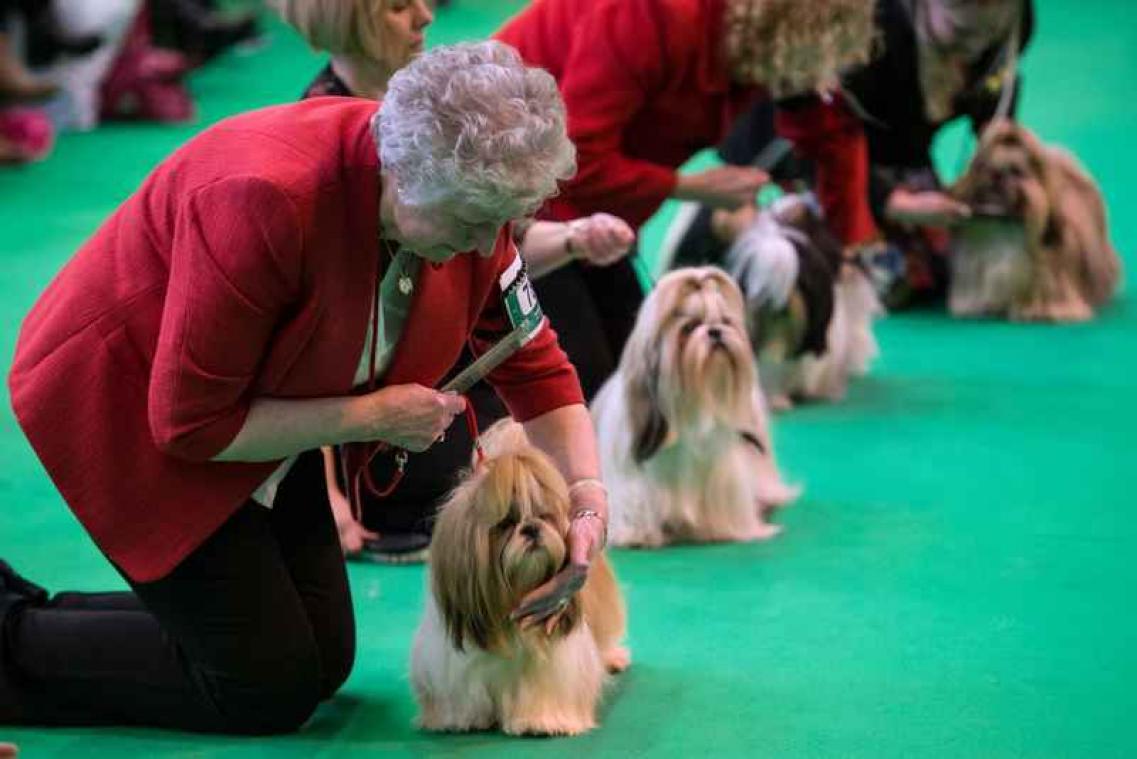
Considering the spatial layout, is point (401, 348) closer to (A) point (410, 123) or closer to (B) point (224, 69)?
(A) point (410, 123)

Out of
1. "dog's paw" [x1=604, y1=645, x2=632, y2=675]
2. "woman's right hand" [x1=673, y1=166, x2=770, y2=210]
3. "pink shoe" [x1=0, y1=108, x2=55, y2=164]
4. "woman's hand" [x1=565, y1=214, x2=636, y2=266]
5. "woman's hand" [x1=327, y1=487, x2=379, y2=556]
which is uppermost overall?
"woman's hand" [x1=565, y1=214, x2=636, y2=266]

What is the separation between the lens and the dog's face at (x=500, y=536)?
302 cm

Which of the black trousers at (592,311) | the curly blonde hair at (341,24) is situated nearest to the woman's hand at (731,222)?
the black trousers at (592,311)

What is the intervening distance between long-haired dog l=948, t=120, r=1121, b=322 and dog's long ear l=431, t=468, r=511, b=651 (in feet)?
11.6

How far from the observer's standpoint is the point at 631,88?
4.23m

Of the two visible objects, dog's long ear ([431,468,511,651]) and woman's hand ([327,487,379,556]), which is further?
woman's hand ([327,487,379,556])

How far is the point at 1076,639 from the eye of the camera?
3676 mm

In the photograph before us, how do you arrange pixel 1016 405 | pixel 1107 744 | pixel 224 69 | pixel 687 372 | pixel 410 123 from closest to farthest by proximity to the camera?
pixel 410 123
pixel 1107 744
pixel 687 372
pixel 1016 405
pixel 224 69

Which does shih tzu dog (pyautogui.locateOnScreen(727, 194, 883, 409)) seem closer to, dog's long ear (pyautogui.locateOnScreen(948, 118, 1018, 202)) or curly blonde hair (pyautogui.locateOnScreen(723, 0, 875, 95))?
dog's long ear (pyautogui.locateOnScreen(948, 118, 1018, 202))

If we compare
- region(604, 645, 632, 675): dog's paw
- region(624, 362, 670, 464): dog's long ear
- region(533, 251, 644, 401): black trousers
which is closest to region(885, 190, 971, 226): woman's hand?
region(533, 251, 644, 401): black trousers

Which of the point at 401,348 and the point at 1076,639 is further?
the point at 1076,639

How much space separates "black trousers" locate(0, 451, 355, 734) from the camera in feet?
10.1

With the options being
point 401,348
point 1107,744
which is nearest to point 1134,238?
point 1107,744

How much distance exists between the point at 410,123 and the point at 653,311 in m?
1.69
